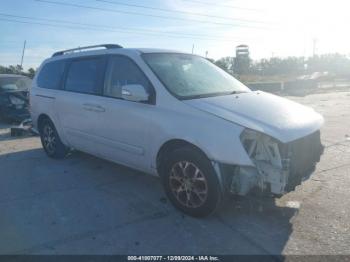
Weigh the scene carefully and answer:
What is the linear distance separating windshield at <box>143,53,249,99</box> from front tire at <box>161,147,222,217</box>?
0.75 m

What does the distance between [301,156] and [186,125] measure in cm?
129

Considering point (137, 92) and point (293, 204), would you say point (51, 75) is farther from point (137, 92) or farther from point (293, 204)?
point (293, 204)

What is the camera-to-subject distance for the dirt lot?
3.57 m

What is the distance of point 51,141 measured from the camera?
692cm

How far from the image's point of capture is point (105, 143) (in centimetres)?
527

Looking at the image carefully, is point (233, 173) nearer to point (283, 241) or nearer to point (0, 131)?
point (283, 241)

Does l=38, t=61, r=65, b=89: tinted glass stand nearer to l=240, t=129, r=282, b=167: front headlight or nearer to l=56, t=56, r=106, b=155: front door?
l=56, t=56, r=106, b=155: front door

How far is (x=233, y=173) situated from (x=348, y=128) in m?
6.69

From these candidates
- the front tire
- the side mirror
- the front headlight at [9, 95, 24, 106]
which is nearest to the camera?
the front tire

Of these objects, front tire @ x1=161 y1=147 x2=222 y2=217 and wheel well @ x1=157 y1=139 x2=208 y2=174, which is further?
wheel well @ x1=157 y1=139 x2=208 y2=174

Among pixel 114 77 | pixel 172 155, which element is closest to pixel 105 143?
pixel 114 77

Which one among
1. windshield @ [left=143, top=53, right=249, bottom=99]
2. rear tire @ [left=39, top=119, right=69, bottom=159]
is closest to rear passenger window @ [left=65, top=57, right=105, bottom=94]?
windshield @ [left=143, top=53, right=249, bottom=99]

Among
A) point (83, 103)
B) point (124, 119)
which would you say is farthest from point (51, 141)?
point (124, 119)

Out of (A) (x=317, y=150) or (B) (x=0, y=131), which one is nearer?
(A) (x=317, y=150)
